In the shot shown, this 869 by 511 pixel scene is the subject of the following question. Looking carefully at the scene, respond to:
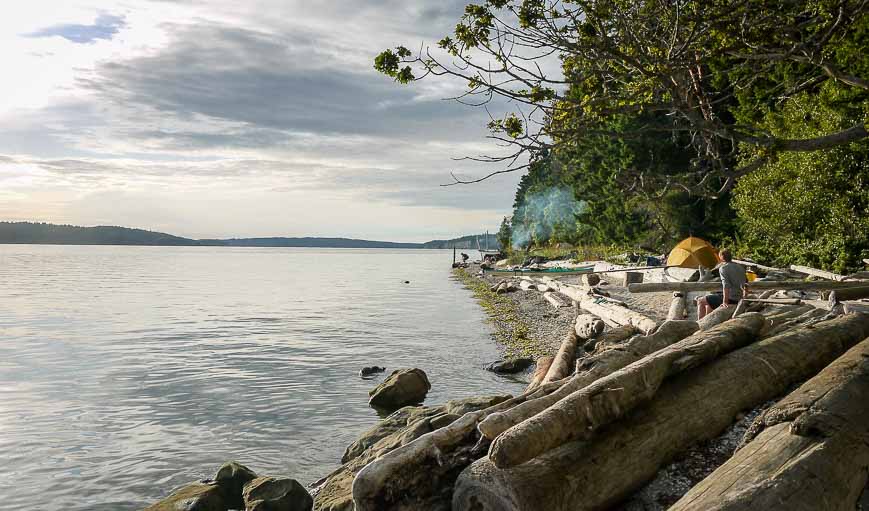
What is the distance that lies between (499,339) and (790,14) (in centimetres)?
1542

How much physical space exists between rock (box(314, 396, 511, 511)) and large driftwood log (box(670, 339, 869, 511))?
4157 mm

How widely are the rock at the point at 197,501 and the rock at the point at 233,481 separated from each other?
134mm

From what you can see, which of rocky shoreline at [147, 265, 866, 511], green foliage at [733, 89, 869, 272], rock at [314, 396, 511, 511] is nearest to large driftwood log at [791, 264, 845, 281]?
green foliage at [733, 89, 869, 272]

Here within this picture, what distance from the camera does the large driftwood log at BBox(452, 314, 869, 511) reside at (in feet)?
16.6

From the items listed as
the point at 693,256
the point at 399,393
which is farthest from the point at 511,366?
the point at 693,256

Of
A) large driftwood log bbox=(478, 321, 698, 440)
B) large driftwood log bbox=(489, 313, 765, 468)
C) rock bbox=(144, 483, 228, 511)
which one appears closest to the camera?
large driftwood log bbox=(489, 313, 765, 468)

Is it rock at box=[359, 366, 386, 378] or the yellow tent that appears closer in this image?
rock at box=[359, 366, 386, 378]

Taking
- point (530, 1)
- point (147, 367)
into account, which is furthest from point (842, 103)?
point (147, 367)

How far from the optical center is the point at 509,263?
8644cm

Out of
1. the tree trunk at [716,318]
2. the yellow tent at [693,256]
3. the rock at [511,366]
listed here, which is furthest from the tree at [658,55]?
the yellow tent at [693,256]

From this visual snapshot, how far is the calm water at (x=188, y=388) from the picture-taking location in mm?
10867

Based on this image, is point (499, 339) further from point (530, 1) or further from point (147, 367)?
point (530, 1)

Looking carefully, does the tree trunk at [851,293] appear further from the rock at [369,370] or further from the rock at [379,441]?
the rock at [369,370]

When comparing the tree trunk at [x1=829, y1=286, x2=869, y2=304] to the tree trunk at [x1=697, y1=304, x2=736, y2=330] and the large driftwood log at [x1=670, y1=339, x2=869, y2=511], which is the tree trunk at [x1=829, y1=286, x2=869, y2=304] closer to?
the tree trunk at [x1=697, y1=304, x2=736, y2=330]
